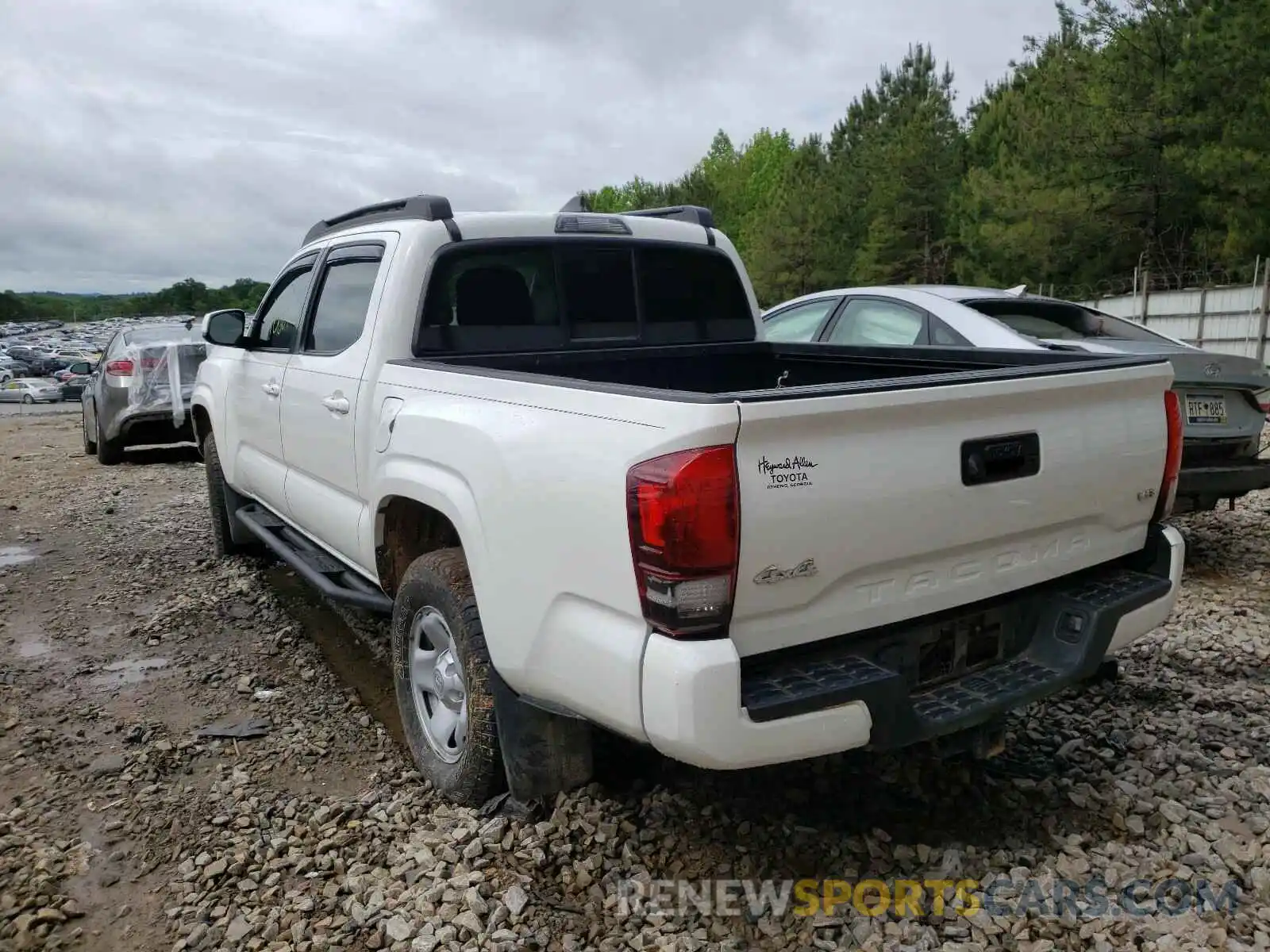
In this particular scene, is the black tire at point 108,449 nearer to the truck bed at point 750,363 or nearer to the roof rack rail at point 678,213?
the roof rack rail at point 678,213

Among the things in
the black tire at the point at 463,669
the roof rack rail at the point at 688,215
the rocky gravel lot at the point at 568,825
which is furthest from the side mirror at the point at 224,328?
the black tire at the point at 463,669

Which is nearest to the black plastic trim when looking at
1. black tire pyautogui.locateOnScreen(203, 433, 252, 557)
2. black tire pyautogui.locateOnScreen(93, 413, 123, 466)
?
black tire pyautogui.locateOnScreen(203, 433, 252, 557)

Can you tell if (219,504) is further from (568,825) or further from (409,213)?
(568,825)

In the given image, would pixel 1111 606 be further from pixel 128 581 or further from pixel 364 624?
pixel 128 581

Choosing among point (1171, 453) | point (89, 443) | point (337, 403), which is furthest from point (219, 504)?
point (89, 443)

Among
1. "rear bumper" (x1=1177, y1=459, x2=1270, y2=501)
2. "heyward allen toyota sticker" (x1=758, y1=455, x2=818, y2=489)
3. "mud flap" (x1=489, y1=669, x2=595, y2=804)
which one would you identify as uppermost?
"heyward allen toyota sticker" (x1=758, y1=455, x2=818, y2=489)

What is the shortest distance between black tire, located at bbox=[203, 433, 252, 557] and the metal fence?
14.2 metres

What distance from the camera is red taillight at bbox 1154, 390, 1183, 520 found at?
3162mm

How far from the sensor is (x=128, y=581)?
6.26 m

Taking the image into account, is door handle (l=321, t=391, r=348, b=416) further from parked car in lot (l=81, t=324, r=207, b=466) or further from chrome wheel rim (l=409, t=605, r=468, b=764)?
parked car in lot (l=81, t=324, r=207, b=466)

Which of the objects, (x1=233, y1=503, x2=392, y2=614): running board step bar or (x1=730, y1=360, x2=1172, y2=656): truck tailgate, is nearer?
(x1=730, y1=360, x2=1172, y2=656): truck tailgate

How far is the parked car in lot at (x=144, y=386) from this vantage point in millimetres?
10547

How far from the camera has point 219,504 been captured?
651cm

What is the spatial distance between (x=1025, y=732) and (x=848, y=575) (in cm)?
169
